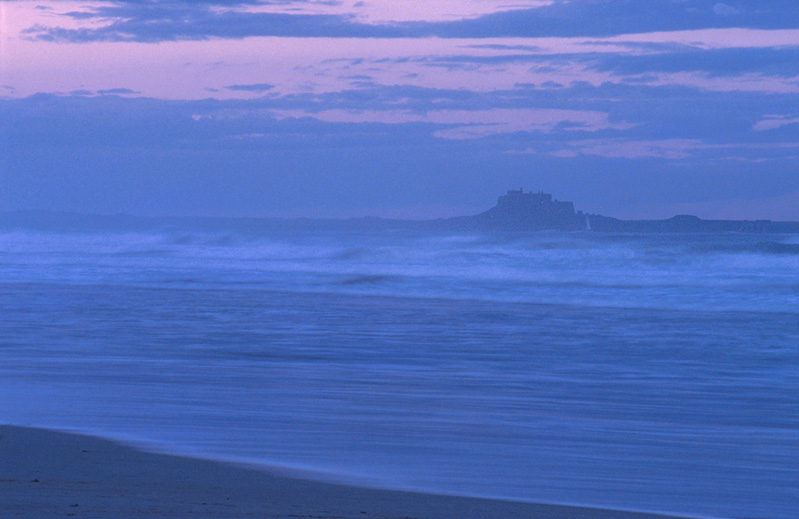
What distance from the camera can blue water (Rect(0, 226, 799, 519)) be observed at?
5.08 metres

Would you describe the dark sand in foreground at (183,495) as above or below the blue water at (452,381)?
below

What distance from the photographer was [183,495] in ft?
14.0

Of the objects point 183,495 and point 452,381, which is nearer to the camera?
point 183,495

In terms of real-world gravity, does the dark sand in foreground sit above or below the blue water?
below

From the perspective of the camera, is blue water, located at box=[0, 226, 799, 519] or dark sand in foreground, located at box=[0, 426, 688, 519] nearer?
dark sand in foreground, located at box=[0, 426, 688, 519]

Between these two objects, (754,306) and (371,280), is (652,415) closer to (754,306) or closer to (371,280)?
(754,306)

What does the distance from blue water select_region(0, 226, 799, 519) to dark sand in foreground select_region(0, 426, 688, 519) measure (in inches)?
10.7

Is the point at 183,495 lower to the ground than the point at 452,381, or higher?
lower

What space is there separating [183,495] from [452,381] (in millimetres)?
4011

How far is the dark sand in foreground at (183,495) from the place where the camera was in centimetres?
394

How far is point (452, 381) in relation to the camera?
7984 mm

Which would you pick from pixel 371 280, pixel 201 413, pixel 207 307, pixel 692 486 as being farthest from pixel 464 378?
pixel 371 280

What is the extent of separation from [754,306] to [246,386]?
11.7 metres

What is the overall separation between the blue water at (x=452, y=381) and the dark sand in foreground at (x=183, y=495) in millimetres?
272
